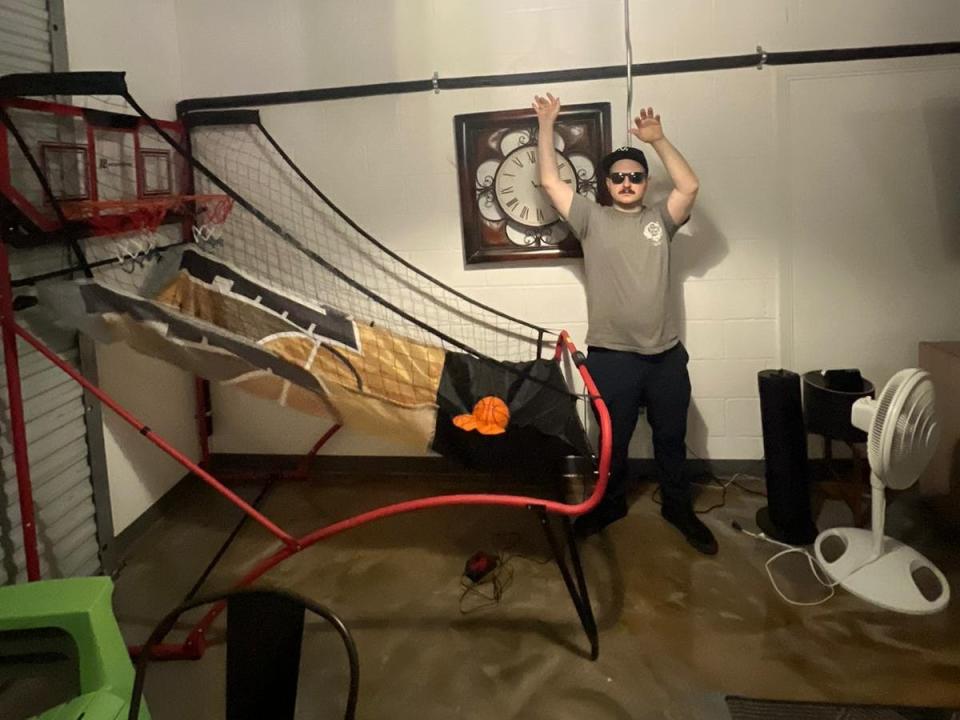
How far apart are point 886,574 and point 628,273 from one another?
1319mm

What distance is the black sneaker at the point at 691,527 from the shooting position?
286 cm

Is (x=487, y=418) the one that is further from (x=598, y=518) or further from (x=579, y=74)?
(x=579, y=74)

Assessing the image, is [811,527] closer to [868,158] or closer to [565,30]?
[868,158]

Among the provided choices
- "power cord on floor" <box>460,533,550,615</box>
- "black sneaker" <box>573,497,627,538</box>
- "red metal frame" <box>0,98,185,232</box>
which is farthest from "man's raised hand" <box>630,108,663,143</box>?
"red metal frame" <box>0,98,185,232</box>

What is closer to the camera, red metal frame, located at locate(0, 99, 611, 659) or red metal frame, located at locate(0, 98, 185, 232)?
red metal frame, located at locate(0, 99, 611, 659)

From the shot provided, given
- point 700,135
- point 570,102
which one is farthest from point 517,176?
point 700,135

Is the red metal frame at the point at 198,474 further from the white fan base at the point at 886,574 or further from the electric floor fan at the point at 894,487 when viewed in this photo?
the white fan base at the point at 886,574

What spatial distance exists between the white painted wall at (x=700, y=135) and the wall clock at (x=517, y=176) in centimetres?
7

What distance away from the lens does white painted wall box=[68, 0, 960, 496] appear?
3.11 metres

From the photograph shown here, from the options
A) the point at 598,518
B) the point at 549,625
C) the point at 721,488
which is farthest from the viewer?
the point at 721,488

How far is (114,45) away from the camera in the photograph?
2.91m

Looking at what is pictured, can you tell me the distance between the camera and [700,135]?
3.18 meters

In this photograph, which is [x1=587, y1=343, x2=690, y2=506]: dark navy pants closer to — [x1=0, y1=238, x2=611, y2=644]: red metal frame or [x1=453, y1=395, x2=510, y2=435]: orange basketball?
[x1=453, y1=395, x2=510, y2=435]: orange basketball

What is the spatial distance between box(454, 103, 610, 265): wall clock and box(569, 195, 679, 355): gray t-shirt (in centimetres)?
30
